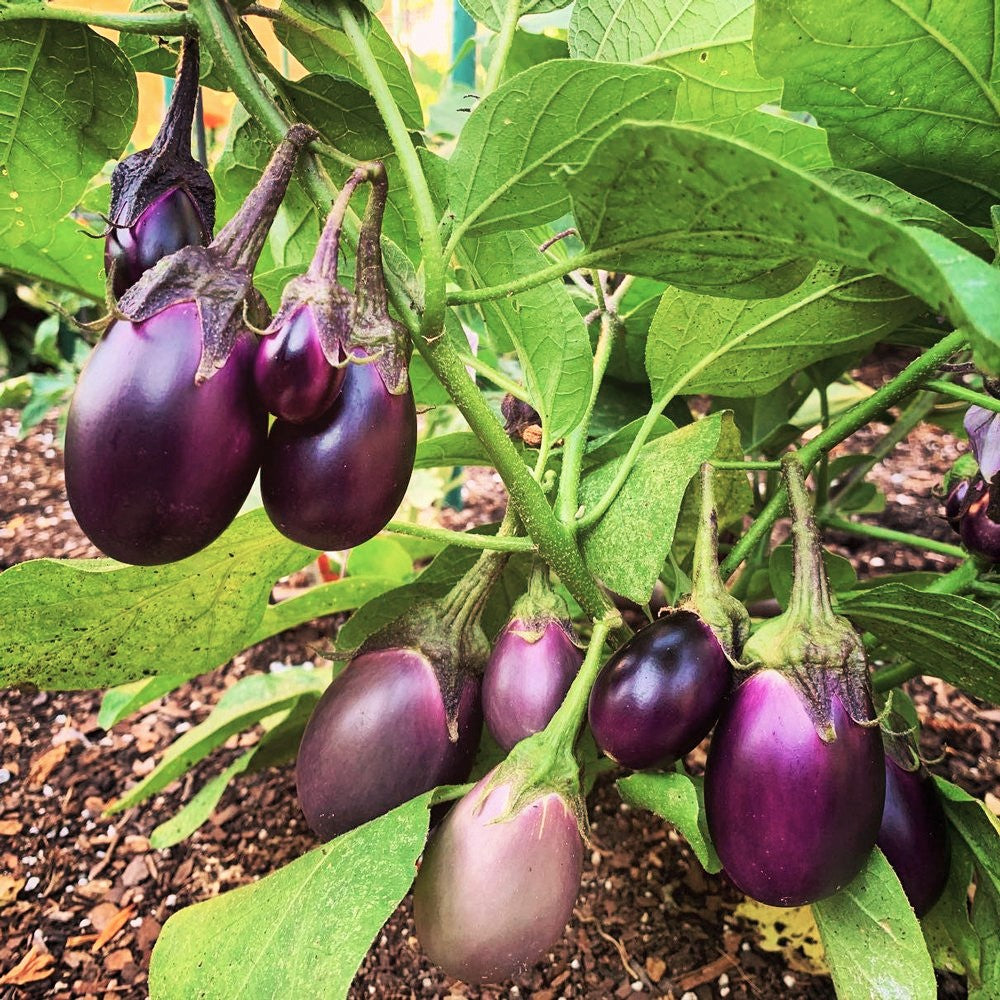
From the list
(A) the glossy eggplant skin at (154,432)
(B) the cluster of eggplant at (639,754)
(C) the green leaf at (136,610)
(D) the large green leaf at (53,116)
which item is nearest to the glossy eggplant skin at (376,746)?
(B) the cluster of eggplant at (639,754)

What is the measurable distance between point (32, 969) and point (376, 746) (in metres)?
0.41

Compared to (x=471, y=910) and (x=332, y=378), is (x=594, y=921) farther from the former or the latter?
(x=332, y=378)

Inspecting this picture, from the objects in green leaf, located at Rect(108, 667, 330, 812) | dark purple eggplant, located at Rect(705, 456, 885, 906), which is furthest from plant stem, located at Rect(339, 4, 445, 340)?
green leaf, located at Rect(108, 667, 330, 812)

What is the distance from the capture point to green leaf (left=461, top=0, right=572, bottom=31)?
564mm

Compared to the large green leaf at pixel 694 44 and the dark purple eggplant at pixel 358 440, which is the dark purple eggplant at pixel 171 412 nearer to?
the dark purple eggplant at pixel 358 440

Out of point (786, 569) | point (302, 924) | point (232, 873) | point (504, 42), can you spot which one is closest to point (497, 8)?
point (504, 42)

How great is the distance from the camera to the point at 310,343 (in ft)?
1.09

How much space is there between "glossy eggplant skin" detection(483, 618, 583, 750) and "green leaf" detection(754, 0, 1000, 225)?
315 mm

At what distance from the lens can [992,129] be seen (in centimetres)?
46

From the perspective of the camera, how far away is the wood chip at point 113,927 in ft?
2.38

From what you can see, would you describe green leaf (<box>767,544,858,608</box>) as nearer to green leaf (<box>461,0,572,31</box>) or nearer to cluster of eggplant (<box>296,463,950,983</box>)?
cluster of eggplant (<box>296,463,950,983</box>)

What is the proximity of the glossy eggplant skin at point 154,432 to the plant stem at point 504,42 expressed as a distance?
29cm

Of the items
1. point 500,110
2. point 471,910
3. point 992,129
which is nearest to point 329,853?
point 471,910

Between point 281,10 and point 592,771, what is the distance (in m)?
0.53
